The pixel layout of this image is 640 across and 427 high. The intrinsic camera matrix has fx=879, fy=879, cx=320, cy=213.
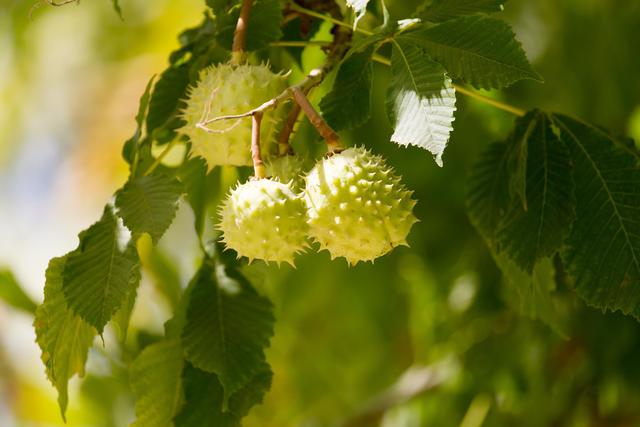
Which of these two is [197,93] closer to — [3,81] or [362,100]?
[362,100]

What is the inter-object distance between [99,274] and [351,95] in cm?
47

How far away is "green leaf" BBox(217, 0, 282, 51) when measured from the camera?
1.46 metres

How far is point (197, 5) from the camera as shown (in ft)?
12.1

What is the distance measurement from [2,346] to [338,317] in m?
2.06

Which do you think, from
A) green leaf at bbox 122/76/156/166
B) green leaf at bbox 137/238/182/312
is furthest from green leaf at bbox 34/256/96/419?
green leaf at bbox 137/238/182/312

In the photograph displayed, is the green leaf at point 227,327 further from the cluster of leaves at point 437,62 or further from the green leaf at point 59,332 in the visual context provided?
the cluster of leaves at point 437,62

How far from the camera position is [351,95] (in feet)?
4.54

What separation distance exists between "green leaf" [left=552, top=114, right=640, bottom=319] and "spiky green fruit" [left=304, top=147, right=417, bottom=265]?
11.4 inches

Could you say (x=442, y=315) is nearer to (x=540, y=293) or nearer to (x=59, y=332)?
(x=540, y=293)

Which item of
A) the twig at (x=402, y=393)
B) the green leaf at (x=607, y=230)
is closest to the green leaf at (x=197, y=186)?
the green leaf at (x=607, y=230)

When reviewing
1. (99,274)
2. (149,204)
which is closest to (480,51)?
(149,204)

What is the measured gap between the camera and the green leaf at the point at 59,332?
136cm

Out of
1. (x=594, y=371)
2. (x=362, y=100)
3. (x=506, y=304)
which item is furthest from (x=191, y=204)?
(x=594, y=371)

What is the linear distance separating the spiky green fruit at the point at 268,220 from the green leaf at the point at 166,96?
348 mm
